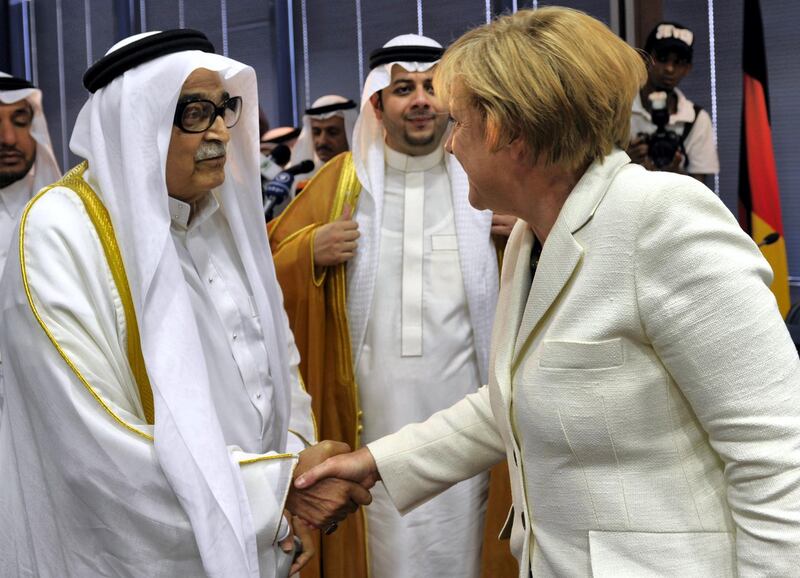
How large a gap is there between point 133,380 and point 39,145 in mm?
3066

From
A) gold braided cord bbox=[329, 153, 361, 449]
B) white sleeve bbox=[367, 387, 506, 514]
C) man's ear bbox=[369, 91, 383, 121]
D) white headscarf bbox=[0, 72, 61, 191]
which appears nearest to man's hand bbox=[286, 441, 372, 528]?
white sleeve bbox=[367, 387, 506, 514]

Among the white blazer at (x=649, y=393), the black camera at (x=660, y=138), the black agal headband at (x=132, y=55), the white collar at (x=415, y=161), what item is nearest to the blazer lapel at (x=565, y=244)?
the white blazer at (x=649, y=393)

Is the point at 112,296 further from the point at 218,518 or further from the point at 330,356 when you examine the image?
the point at 330,356

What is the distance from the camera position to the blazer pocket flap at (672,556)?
1.52m

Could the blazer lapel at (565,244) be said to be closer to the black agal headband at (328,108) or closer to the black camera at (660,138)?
the black camera at (660,138)

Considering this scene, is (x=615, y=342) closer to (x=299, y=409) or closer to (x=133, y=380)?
(x=133, y=380)

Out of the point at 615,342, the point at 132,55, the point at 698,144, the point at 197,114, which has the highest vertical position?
the point at 132,55

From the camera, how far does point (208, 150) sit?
2201 millimetres

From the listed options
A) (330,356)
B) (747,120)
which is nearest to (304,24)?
(747,120)

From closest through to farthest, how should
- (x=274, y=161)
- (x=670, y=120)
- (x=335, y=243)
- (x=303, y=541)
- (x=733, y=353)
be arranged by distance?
(x=733, y=353)
(x=303, y=541)
(x=335, y=243)
(x=670, y=120)
(x=274, y=161)

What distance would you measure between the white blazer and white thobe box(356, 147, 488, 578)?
5.21 feet

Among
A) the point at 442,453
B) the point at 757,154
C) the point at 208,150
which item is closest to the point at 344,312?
the point at 208,150

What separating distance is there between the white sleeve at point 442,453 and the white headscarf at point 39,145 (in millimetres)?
3075

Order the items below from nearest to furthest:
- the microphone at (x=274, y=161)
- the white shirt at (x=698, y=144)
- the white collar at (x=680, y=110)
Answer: the white collar at (x=680, y=110) < the white shirt at (x=698, y=144) < the microphone at (x=274, y=161)
